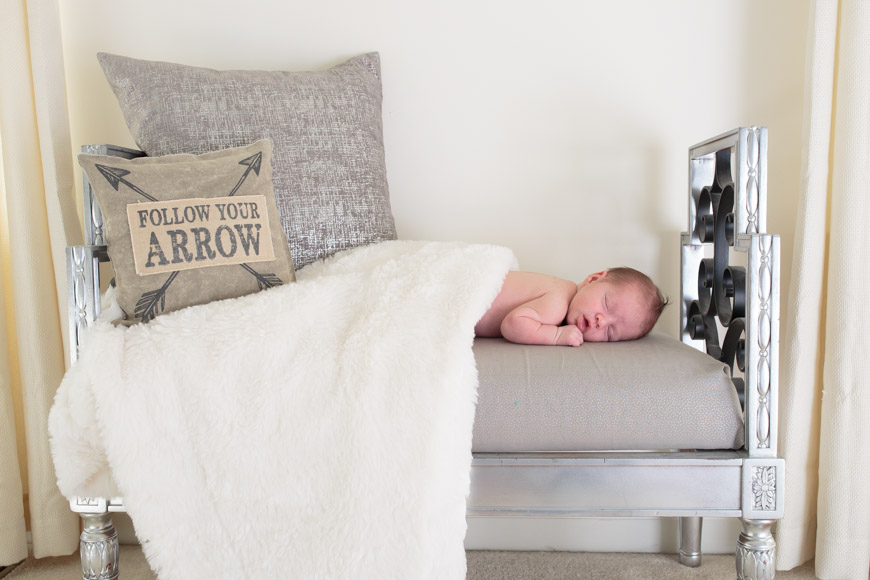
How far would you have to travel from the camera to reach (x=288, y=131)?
144 cm

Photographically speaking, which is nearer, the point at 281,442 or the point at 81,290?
the point at 281,442

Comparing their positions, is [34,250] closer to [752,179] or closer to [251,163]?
[251,163]

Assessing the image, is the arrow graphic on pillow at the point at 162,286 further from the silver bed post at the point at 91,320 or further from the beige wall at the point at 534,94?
the beige wall at the point at 534,94

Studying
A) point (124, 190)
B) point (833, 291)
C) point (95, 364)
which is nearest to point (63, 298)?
point (124, 190)

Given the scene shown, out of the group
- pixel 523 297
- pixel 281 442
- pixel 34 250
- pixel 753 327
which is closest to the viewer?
pixel 281 442

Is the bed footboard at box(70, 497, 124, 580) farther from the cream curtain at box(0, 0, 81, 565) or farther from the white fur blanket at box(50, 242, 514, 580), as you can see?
the cream curtain at box(0, 0, 81, 565)

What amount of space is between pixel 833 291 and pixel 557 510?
789 mm

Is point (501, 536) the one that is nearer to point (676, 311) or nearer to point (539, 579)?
point (539, 579)

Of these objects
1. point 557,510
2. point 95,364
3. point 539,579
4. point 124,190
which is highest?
point 124,190

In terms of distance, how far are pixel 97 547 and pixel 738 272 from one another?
1201 millimetres

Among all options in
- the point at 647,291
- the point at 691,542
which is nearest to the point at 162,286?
the point at 647,291

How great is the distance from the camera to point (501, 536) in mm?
1693

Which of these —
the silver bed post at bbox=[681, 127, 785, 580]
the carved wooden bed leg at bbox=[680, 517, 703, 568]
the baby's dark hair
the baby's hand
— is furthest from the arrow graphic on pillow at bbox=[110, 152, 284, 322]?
the carved wooden bed leg at bbox=[680, 517, 703, 568]

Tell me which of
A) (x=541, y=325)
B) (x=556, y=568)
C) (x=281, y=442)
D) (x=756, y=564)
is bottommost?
(x=556, y=568)
